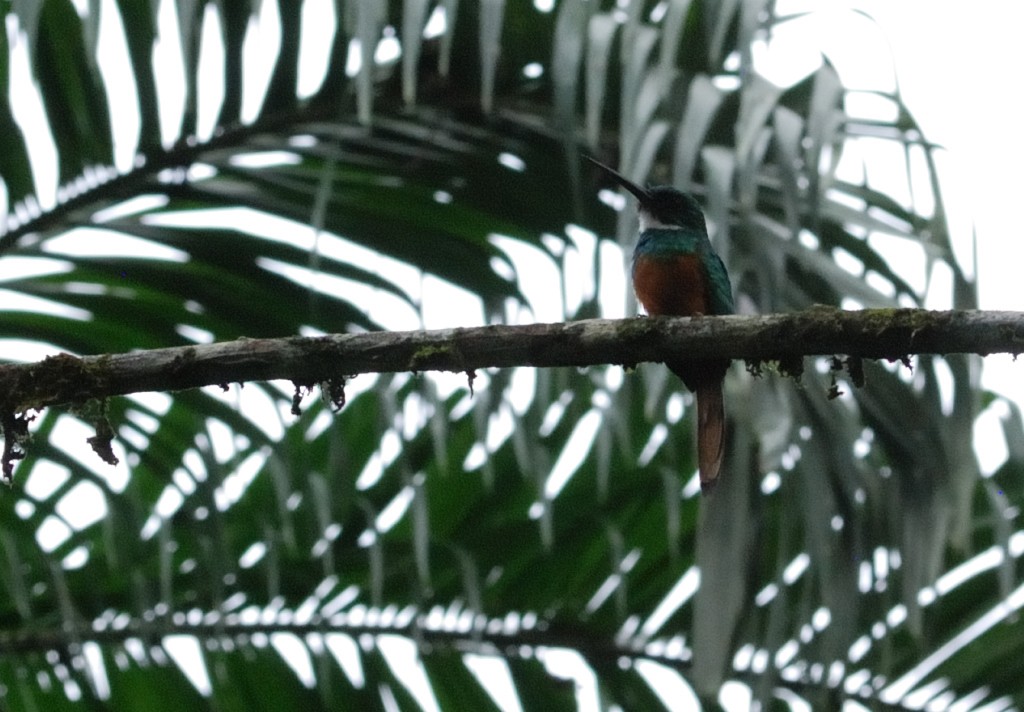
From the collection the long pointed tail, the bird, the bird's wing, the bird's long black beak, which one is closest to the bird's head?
the bird

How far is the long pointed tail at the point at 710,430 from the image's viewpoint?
9.11 feet

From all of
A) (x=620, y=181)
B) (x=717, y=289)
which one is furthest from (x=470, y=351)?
(x=717, y=289)

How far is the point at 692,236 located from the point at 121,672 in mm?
1901

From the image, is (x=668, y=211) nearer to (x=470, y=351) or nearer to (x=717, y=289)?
(x=717, y=289)

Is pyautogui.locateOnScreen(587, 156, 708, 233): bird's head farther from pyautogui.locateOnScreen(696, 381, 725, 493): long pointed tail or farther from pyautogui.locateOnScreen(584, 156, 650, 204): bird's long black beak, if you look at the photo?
pyautogui.locateOnScreen(696, 381, 725, 493): long pointed tail

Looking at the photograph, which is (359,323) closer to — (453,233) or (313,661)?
(453,233)

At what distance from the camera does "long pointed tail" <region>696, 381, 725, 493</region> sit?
9.11ft

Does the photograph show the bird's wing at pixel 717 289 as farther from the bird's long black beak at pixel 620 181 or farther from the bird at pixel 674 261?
the bird's long black beak at pixel 620 181

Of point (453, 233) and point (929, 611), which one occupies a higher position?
point (453, 233)

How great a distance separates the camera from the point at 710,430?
2.86 m

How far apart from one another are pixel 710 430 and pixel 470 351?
0.81 meters

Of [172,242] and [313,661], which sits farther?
[313,661]

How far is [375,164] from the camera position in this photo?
Result: 327cm

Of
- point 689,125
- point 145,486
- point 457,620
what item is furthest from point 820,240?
point 145,486
